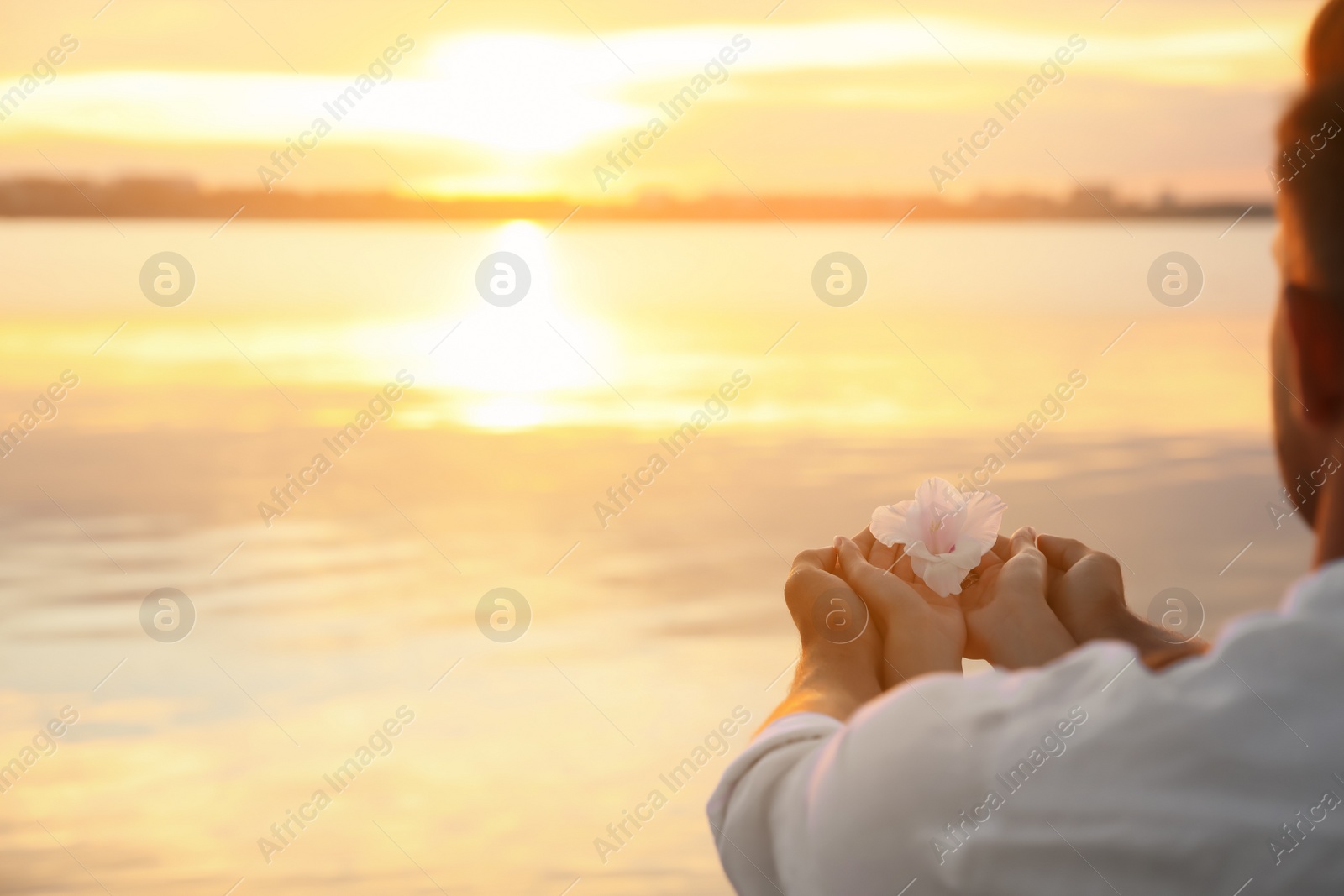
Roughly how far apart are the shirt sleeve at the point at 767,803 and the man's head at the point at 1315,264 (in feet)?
1.40

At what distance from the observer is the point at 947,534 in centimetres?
163

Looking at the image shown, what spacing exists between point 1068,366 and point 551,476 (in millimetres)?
5242

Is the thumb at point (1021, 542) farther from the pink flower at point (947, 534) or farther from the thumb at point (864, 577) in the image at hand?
the thumb at point (864, 577)

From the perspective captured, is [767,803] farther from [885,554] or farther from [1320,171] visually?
[885,554]

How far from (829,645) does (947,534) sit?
37 centimetres

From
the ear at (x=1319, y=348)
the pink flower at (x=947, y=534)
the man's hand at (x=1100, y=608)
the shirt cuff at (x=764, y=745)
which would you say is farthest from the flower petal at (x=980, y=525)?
the ear at (x=1319, y=348)

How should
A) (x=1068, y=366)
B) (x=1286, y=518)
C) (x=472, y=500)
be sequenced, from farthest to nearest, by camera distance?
(x=1068, y=366)
(x=472, y=500)
(x=1286, y=518)

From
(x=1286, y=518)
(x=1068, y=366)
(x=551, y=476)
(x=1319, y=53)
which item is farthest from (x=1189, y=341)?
(x=1319, y=53)

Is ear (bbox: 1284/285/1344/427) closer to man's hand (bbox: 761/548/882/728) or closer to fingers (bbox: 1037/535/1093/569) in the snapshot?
man's hand (bbox: 761/548/882/728)

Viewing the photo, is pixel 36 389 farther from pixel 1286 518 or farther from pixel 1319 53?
pixel 1319 53

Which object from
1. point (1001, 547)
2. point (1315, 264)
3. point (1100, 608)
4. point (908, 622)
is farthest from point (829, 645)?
point (1315, 264)

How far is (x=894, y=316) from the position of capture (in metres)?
14.1

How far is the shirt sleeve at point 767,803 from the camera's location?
983 mm

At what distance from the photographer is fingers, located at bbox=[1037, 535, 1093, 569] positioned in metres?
1.57
